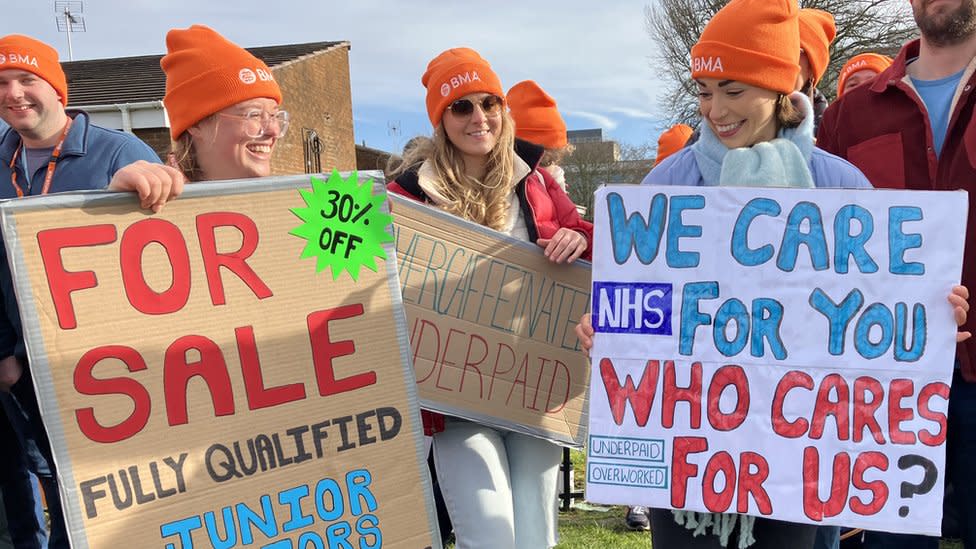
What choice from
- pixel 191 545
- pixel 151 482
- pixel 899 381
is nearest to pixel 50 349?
pixel 151 482

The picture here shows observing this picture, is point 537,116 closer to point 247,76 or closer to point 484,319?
point 484,319

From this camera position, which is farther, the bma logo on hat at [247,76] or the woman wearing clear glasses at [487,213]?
the woman wearing clear glasses at [487,213]

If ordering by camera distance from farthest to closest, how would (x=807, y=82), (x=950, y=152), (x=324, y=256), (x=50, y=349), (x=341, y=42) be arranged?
(x=341, y=42) < (x=807, y=82) < (x=950, y=152) < (x=324, y=256) < (x=50, y=349)

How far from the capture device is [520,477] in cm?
235

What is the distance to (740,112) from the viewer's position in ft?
6.60

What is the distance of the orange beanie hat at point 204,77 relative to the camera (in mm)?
1991

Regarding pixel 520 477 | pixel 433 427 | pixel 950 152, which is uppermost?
pixel 950 152

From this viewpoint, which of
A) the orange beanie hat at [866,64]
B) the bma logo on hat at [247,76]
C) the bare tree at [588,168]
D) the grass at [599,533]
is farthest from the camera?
the bare tree at [588,168]

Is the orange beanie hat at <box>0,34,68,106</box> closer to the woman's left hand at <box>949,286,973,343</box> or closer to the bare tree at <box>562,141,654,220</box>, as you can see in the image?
the woman's left hand at <box>949,286,973,343</box>

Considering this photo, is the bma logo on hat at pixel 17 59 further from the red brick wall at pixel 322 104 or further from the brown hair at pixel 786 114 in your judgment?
the red brick wall at pixel 322 104

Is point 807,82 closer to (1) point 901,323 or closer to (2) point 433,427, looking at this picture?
(1) point 901,323

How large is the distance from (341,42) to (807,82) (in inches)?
904

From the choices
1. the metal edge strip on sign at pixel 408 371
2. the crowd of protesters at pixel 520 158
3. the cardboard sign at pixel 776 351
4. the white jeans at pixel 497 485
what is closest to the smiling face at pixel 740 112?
the crowd of protesters at pixel 520 158

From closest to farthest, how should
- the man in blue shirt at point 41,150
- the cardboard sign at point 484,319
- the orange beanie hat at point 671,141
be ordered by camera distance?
the cardboard sign at point 484,319 → the man in blue shirt at point 41,150 → the orange beanie hat at point 671,141
